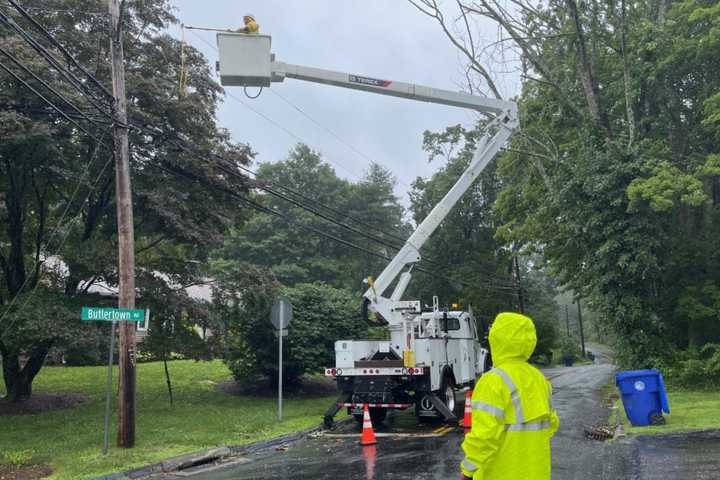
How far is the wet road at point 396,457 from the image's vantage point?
8688 mm

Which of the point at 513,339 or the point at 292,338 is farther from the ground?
the point at 292,338

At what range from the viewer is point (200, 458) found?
10.6 m

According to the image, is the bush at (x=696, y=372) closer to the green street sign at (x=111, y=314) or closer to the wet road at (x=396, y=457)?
the wet road at (x=396, y=457)

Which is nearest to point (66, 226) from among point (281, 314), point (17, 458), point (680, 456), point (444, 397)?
point (281, 314)

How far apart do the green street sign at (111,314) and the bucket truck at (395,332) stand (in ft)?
14.3

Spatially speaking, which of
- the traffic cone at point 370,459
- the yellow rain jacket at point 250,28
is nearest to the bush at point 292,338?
the traffic cone at point 370,459

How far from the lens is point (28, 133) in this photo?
41.9ft

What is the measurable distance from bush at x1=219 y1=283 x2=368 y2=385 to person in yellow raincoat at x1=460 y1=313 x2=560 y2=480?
13.9 meters

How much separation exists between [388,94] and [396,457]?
26.2ft

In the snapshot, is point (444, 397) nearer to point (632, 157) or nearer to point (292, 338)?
point (292, 338)

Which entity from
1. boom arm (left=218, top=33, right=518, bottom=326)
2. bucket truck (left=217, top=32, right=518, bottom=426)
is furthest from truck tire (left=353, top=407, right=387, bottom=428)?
boom arm (left=218, top=33, right=518, bottom=326)

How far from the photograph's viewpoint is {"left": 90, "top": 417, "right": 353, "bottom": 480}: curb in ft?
31.7

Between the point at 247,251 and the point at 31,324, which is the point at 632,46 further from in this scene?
the point at 247,251

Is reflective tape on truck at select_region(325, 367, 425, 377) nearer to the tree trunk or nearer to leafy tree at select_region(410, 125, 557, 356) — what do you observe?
the tree trunk
